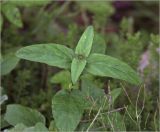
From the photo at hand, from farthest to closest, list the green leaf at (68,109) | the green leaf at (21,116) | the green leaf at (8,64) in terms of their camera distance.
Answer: the green leaf at (8,64)
the green leaf at (21,116)
the green leaf at (68,109)

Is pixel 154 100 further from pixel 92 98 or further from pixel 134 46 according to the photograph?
pixel 92 98

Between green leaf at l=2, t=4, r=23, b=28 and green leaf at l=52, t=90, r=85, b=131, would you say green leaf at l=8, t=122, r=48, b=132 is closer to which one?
green leaf at l=52, t=90, r=85, b=131

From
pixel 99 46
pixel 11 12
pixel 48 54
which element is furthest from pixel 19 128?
pixel 11 12

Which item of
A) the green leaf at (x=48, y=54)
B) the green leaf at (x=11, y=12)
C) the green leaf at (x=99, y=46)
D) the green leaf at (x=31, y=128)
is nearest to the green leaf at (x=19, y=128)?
the green leaf at (x=31, y=128)

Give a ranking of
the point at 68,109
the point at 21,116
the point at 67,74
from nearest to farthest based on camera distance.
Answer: the point at 68,109 → the point at 21,116 → the point at 67,74

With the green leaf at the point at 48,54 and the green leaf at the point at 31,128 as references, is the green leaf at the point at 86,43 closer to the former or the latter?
the green leaf at the point at 48,54

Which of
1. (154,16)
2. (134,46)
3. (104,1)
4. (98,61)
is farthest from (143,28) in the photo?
(98,61)

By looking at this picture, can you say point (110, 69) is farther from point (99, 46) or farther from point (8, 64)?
point (8, 64)
